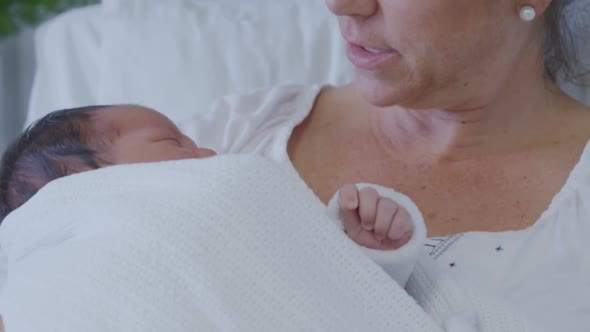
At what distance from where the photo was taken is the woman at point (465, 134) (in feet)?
3.75

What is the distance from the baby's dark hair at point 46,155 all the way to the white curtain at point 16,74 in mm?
952

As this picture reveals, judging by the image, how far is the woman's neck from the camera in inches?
51.8

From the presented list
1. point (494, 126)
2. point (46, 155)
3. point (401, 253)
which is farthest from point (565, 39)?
point (46, 155)

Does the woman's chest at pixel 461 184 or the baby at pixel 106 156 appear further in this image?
the woman's chest at pixel 461 184

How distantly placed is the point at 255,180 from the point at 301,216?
2.5 inches

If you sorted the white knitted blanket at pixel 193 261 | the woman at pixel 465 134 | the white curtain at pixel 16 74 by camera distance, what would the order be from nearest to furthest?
the white knitted blanket at pixel 193 261 → the woman at pixel 465 134 → the white curtain at pixel 16 74

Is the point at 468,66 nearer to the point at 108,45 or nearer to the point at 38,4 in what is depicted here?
the point at 108,45

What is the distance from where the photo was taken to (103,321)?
85cm

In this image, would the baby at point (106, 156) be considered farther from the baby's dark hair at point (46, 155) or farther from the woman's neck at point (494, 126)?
the woman's neck at point (494, 126)

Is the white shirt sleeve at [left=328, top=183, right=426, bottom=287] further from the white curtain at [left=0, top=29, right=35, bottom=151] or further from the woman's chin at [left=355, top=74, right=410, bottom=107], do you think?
the white curtain at [left=0, top=29, right=35, bottom=151]

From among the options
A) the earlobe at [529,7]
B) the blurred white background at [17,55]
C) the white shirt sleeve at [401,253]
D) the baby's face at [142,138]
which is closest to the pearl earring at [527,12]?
the earlobe at [529,7]

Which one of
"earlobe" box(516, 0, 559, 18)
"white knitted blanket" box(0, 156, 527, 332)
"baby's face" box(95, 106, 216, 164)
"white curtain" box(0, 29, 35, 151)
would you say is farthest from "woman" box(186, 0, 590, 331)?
"white curtain" box(0, 29, 35, 151)

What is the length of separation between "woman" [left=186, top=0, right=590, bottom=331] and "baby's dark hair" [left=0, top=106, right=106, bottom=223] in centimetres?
33

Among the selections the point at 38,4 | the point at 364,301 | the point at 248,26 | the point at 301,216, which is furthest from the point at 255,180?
the point at 38,4
